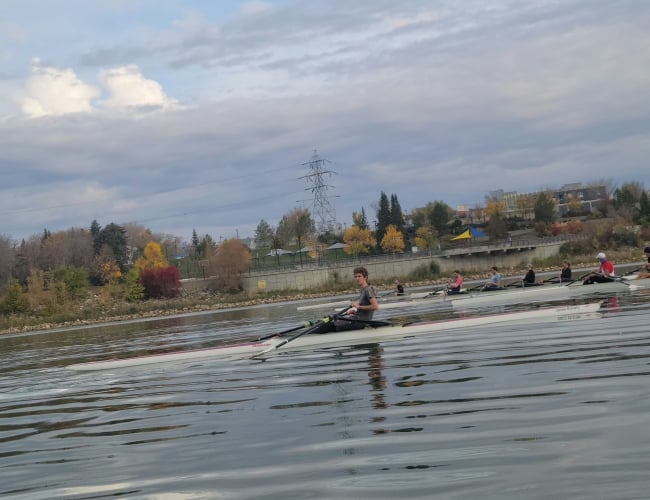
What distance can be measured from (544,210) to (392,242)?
30606 millimetres

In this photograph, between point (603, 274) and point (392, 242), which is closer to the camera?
point (603, 274)

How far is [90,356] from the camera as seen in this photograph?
2117 centimetres

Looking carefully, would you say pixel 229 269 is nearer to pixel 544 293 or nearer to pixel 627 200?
pixel 544 293

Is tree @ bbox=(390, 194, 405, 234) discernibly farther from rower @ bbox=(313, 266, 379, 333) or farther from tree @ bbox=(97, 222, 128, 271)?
rower @ bbox=(313, 266, 379, 333)

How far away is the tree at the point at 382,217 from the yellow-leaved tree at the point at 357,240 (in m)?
1.48

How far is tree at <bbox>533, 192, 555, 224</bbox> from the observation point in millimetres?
132500

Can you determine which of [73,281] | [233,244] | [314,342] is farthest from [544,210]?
[314,342]

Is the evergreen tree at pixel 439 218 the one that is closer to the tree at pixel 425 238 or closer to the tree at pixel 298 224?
the tree at pixel 425 238

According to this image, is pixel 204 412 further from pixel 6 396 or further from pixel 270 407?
pixel 6 396

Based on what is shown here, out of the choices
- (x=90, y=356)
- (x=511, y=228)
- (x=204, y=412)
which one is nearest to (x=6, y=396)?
(x=204, y=412)

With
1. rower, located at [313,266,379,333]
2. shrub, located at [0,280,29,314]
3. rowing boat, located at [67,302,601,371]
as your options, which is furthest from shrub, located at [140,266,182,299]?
rower, located at [313,266,379,333]

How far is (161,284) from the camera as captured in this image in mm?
86188

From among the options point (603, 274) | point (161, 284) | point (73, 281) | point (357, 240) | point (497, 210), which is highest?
point (497, 210)

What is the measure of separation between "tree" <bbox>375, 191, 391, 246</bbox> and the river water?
379 feet
